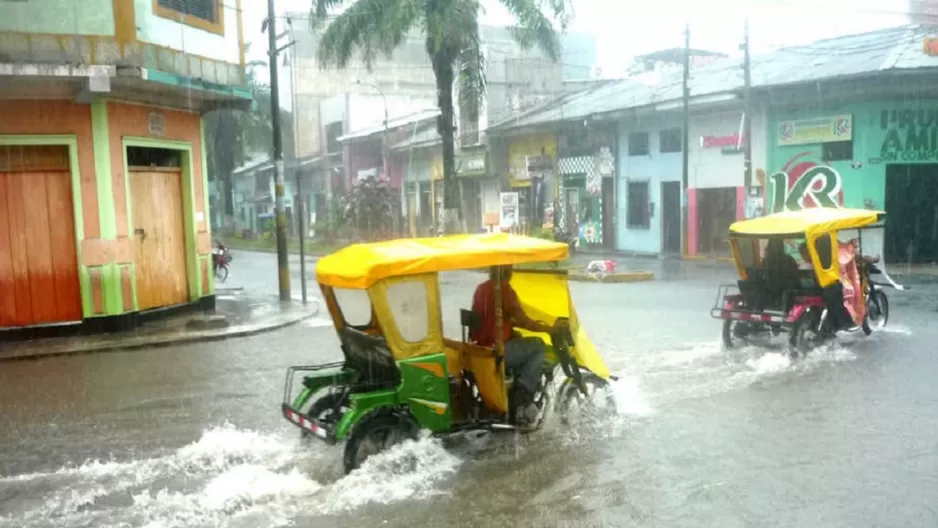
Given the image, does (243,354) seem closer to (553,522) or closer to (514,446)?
(514,446)

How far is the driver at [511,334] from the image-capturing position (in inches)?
275

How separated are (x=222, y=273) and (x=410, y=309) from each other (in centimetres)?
1957

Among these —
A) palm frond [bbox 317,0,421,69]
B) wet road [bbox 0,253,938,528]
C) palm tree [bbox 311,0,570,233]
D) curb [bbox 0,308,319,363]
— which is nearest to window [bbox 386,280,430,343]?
wet road [bbox 0,253,938,528]

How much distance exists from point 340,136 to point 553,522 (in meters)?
43.4

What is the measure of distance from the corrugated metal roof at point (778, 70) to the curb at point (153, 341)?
53.6 ft

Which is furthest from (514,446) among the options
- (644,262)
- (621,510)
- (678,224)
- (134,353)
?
(678,224)

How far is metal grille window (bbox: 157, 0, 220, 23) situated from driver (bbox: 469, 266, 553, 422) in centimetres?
940

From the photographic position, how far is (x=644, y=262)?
26.5m

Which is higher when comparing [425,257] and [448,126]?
[448,126]

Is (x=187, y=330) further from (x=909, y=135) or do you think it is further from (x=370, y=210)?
(x=370, y=210)

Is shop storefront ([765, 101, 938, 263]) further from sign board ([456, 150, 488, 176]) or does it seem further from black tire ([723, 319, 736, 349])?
sign board ([456, 150, 488, 176])

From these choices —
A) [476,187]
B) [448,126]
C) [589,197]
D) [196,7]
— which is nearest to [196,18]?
[196,7]

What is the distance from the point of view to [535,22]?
21922mm

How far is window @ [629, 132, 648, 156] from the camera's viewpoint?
29547 millimetres
